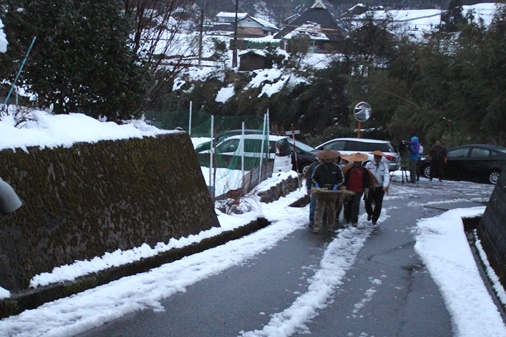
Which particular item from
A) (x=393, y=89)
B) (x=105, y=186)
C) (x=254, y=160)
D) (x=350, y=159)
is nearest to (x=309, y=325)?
(x=105, y=186)

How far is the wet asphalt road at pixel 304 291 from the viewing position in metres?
6.89

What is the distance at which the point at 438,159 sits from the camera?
25453 millimetres

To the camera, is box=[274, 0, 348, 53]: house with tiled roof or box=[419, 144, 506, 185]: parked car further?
box=[274, 0, 348, 53]: house with tiled roof

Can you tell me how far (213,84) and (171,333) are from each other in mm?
38684

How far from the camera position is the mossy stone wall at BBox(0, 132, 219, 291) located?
7.37 metres

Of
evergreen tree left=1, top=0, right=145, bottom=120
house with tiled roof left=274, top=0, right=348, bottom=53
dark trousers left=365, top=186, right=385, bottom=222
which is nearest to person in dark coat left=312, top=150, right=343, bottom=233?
dark trousers left=365, top=186, right=385, bottom=222

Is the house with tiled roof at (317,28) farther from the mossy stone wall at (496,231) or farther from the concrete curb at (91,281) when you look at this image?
the concrete curb at (91,281)

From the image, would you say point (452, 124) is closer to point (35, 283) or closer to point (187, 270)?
point (187, 270)

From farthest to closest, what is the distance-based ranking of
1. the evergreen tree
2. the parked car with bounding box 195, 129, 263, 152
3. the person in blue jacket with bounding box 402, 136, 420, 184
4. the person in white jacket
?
the person in blue jacket with bounding box 402, 136, 420, 184 < the parked car with bounding box 195, 129, 263, 152 < the person in white jacket < the evergreen tree

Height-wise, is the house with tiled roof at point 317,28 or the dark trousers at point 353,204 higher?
the house with tiled roof at point 317,28

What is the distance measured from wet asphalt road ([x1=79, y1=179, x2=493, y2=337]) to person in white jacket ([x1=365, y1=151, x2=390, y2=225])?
2.14 meters

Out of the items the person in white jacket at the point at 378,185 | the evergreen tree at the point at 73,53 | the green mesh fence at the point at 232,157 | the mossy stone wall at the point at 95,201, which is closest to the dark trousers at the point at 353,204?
the person in white jacket at the point at 378,185

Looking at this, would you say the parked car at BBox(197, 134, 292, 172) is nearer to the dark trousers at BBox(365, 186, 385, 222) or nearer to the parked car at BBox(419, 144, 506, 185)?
the dark trousers at BBox(365, 186, 385, 222)

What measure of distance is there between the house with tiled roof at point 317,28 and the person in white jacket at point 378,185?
3210cm
